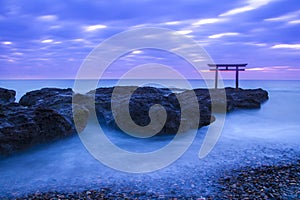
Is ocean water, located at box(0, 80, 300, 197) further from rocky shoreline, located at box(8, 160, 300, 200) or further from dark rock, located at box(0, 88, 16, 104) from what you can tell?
dark rock, located at box(0, 88, 16, 104)

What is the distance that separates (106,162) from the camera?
185 inches

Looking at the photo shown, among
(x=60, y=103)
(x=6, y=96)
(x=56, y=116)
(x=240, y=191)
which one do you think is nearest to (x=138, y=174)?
(x=240, y=191)

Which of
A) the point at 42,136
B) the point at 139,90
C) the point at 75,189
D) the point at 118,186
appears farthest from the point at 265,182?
the point at 139,90

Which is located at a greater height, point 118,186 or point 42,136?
point 42,136

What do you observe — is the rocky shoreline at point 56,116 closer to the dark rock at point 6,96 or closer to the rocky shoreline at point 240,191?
the dark rock at point 6,96

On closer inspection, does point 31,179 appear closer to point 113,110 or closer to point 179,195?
point 179,195

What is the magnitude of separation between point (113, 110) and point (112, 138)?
1.32m

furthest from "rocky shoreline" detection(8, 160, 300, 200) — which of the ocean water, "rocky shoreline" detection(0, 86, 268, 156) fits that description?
"rocky shoreline" detection(0, 86, 268, 156)

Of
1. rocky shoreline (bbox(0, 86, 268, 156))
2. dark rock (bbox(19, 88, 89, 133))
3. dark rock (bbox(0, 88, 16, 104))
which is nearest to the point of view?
rocky shoreline (bbox(0, 86, 268, 156))

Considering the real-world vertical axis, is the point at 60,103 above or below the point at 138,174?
above

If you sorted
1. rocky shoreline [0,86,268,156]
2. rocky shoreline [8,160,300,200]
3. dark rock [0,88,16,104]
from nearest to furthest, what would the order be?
rocky shoreline [8,160,300,200], rocky shoreline [0,86,268,156], dark rock [0,88,16,104]

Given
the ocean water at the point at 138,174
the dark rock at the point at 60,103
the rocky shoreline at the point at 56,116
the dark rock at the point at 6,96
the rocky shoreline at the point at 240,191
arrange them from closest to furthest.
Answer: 1. the rocky shoreline at the point at 240,191
2. the ocean water at the point at 138,174
3. the rocky shoreline at the point at 56,116
4. the dark rock at the point at 60,103
5. the dark rock at the point at 6,96

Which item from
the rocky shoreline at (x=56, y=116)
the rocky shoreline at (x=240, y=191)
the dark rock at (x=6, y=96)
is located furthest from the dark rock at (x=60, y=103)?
the rocky shoreline at (x=240, y=191)

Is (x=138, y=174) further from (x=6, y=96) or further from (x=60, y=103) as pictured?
(x=6, y=96)
